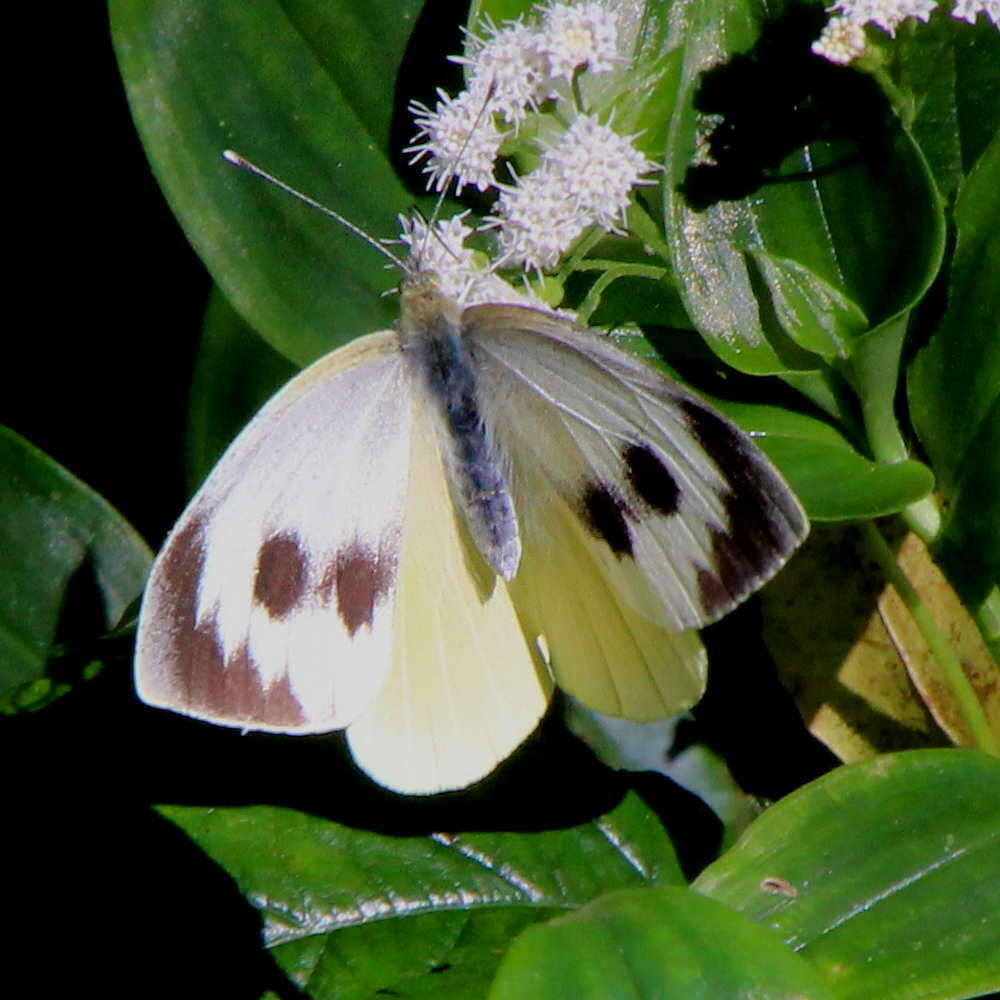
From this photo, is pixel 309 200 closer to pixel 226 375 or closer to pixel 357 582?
pixel 226 375

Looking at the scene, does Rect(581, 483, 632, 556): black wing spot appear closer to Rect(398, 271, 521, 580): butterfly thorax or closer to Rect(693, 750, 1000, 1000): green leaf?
Rect(398, 271, 521, 580): butterfly thorax

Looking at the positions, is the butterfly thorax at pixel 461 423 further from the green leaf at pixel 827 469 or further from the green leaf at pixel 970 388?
the green leaf at pixel 970 388

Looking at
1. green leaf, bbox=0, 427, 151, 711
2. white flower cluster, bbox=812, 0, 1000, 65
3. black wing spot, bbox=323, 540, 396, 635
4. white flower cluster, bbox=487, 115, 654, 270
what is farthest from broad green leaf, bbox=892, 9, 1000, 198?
green leaf, bbox=0, 427, 151, 711

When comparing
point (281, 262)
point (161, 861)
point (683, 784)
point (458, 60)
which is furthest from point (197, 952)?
point (458, 60)

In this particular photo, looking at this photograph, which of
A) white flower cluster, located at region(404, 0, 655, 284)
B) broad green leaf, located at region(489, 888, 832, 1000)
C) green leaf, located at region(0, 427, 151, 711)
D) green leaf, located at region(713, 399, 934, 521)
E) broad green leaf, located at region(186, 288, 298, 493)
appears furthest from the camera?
green leaf, located at region(0, 427, 151, 711)

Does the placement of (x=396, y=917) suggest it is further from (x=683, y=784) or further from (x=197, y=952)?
(x=683, y=784)

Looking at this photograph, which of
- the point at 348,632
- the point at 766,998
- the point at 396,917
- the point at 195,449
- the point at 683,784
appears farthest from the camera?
the point at 195,449

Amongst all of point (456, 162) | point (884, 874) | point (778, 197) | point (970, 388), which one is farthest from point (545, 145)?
point (884, 874)
